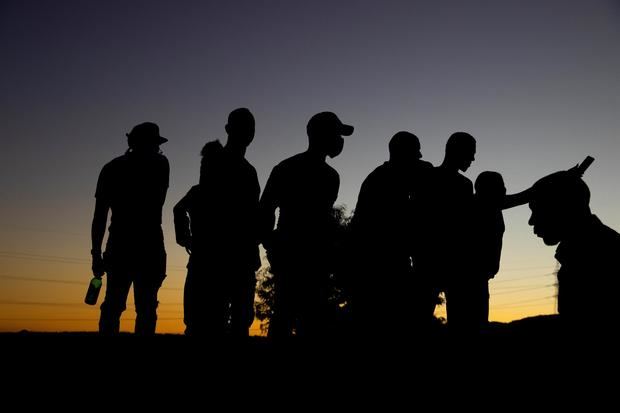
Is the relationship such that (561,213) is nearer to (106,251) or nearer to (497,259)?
(497,259)

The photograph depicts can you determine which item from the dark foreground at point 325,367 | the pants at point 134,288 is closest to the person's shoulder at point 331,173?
the dark foreground at point 325,367

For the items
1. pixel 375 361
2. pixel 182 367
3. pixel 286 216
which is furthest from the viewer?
pixel 286 216

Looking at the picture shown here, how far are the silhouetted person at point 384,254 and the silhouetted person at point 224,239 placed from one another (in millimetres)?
977

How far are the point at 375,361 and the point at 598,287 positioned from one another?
1841mm

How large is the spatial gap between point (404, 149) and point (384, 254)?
3.33 ft

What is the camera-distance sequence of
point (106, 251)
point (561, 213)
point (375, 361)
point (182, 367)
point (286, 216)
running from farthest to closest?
point (106, 251) → point (286, 216) → point (375, 361) → point (182, 367) → point (561, 213)

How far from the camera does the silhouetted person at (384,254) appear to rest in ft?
16.4

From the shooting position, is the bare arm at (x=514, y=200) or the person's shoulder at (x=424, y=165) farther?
the person's shoulder at (x=424, y=165)

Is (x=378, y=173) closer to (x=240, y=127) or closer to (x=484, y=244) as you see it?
(x=240, y=127)

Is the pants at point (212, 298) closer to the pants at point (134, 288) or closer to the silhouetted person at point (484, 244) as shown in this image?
the pants at point (134, 288)

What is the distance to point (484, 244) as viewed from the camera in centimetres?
630

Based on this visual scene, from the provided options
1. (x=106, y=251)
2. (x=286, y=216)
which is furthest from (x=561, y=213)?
(x=106, y=251)

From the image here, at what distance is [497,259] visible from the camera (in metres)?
6.40

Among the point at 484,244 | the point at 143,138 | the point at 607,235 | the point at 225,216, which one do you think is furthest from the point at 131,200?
the point at 607,235
